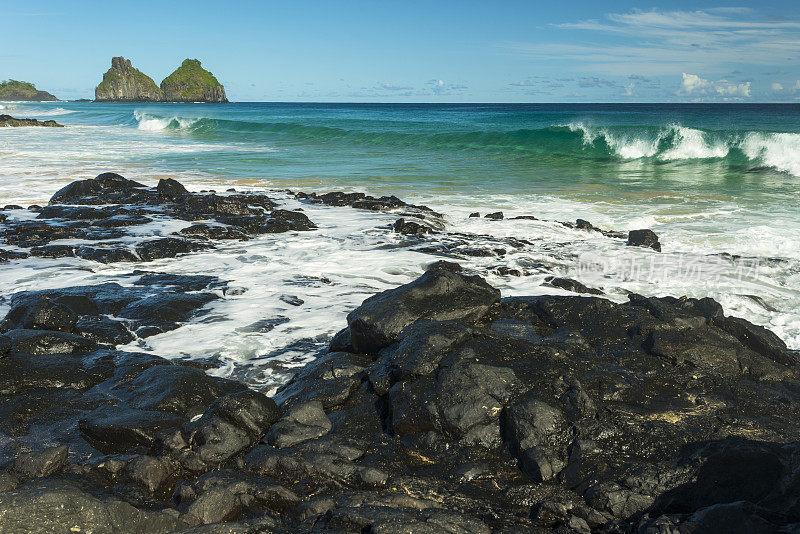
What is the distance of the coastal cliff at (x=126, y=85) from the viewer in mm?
172125

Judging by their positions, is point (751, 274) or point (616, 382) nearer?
point (616, 382)

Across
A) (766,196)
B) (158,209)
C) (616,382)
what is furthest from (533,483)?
(766,196)

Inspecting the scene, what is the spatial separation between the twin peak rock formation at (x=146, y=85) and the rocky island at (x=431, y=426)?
185 metres

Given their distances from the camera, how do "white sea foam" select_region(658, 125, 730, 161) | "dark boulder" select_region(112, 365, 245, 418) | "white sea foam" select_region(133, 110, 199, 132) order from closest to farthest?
"dark boulder" select_region(112, 365, 245, 418) → "white sea foam" select_region(658, 125, 730, 161) → "white sea foam" select_region(133, 110, 199, 132)

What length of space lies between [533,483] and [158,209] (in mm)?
13392

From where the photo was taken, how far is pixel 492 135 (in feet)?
134

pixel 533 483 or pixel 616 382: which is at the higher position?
pixel 616 382

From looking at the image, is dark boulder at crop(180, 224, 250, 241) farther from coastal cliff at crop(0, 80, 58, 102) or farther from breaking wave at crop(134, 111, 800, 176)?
coastal cliff at crop(0, 80, 58, 102)

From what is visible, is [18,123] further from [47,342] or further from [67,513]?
[67,513]

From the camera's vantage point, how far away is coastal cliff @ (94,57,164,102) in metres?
172

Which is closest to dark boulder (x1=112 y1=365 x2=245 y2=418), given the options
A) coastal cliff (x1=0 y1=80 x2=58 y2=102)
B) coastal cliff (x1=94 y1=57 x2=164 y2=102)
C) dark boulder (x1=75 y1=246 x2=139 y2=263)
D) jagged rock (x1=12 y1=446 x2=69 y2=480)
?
jagged rock (x1=12 y1=446 x2=69 y2=480)

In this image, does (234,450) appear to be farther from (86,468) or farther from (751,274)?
(751,274)

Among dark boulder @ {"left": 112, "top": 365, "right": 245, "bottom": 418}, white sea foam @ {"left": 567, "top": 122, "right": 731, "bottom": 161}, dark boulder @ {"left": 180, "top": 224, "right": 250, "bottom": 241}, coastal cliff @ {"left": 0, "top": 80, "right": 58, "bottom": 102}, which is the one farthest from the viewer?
coastal cliff @ {"left": 0, "top": 80, "right": 58, "bottom": 102}

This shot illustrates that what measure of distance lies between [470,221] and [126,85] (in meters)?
187
